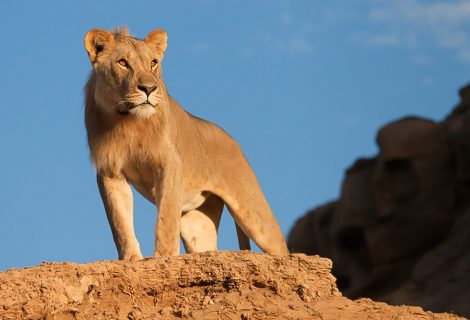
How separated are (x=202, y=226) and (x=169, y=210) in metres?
1.73

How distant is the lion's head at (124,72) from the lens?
1023cm

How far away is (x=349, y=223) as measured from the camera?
33.4m

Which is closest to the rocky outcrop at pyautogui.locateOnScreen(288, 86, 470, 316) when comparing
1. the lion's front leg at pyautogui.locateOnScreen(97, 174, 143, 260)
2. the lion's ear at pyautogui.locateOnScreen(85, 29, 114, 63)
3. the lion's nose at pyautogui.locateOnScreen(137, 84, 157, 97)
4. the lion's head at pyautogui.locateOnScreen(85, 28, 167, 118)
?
the lion's front leg at pyautogui.locateOnScreen(97, 174, 143, 260)

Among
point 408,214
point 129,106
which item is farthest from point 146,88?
point 408,214

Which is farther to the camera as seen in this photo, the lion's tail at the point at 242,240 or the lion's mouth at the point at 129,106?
the lion's tail at the point at 242,240

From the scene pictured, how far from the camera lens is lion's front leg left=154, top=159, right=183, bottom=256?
1020 cm

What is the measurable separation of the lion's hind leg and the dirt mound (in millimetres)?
3476

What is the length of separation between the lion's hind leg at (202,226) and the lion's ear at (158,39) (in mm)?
1876

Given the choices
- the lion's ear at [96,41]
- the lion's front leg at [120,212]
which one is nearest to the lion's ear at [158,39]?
the lion's ear at [96,41]

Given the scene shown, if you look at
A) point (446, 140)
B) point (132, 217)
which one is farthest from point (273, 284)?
point (446, 140)

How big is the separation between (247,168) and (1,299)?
5.00 m

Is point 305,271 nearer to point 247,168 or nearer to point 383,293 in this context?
point 247,168

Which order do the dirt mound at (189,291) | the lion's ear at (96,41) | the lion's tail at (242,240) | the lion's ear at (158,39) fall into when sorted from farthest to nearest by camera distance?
the lion's tail at (242,240) → the lion's ear at (158,39) → the lion's ear at (96,41) → the dirt mound at (189,291)

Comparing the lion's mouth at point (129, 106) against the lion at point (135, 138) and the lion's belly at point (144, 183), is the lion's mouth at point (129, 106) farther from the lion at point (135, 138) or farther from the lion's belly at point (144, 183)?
the lion's belly at point (144, 183)
